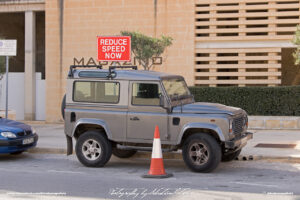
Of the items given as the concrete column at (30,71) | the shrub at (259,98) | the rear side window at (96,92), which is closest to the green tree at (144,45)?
the shrub at (259,98)

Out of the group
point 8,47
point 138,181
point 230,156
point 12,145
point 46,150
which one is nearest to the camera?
point 138,181

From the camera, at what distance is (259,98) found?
17.9 m

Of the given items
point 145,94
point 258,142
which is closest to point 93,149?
point 145,94

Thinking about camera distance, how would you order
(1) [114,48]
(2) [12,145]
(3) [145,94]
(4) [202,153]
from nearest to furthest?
1. (4) [202,153]
2. (3) [145,94]
3. (2) [12,145]
4. (1) [114,48]

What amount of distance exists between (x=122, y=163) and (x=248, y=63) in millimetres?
9602

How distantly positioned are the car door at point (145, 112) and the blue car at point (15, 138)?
283cm

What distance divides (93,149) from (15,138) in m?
2.10

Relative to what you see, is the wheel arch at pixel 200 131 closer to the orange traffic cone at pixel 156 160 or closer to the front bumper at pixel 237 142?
the front bumper at pixel 237 142

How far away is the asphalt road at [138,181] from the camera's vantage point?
26.7 ft

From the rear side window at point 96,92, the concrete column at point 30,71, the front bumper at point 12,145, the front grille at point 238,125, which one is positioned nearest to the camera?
the front grille at point 238,125

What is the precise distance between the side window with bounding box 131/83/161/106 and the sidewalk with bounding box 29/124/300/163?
1.95 m

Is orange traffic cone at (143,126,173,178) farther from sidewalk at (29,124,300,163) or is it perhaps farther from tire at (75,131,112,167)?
sidewalk at (29,124,300,163)

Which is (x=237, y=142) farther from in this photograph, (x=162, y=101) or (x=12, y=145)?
(x=12, y=145)

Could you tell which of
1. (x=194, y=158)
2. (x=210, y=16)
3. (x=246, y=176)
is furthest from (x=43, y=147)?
(x=210, y=16)
